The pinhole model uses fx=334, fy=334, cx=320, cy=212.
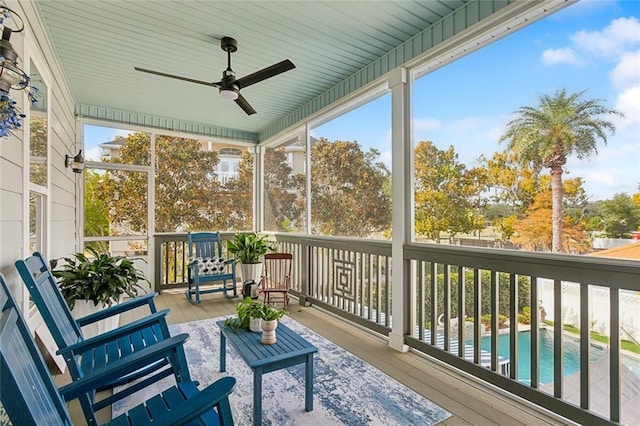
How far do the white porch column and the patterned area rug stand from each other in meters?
0.58

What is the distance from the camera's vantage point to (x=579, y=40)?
80.4 inches

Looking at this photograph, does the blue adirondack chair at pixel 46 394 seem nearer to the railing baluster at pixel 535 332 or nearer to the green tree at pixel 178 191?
the railing baluster at pixel 535 332

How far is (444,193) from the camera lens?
2.92 metres

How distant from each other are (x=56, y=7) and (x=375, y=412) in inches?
152

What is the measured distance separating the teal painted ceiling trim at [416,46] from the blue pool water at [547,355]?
7.65ft

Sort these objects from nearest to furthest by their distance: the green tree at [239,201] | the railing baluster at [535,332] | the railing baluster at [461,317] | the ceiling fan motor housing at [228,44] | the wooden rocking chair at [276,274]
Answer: the railing baluster at [535,332] → the railing baluster at [461,317] → the ceiling fan motor housing at [228,44] → the wooden rocking chair at [276,274] → the green tree at [239,201]

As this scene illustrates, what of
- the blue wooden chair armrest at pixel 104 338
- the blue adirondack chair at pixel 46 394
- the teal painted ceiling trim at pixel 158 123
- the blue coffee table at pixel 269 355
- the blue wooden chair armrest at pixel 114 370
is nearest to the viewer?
the blue adirondack chair at pixel 46 394

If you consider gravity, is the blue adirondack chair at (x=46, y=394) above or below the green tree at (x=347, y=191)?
below

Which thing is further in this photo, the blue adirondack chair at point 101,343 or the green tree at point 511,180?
the green tree at point 511,180

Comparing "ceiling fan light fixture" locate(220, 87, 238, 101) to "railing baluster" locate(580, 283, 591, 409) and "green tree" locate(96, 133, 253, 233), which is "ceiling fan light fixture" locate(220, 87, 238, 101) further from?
"railing baluster" locate(580, 283, 591, 409)

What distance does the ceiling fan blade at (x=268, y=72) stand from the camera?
2801mm

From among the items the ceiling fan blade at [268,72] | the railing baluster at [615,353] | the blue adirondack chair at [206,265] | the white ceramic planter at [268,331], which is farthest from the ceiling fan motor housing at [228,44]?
the railing baluster at [615,353]

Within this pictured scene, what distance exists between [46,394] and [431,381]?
7.93ft

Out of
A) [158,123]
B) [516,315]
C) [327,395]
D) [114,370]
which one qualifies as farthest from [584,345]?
[158,123]
